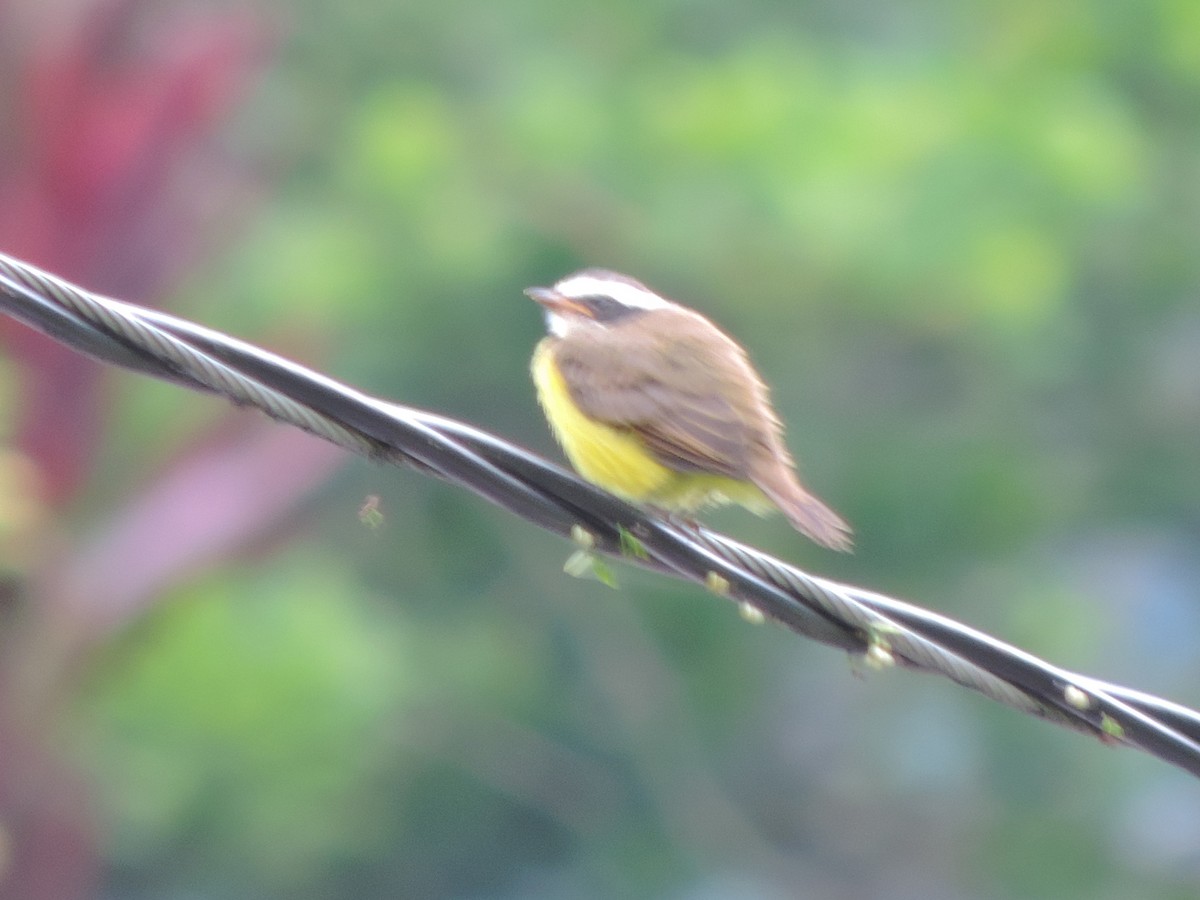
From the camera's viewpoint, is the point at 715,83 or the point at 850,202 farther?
the point at 715,83

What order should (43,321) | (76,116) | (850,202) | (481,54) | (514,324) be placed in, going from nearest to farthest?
(43,321) < (76,116) < (850,202) < (514,324) < (481,54)

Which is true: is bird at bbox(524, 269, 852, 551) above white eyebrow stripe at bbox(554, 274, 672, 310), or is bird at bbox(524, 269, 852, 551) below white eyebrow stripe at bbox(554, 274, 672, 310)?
below

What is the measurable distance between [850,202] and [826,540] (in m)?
6.01

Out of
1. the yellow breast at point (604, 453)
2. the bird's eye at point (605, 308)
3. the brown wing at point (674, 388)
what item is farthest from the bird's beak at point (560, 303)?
the yellow breast at point (604, 453)

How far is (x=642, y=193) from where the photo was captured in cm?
1006

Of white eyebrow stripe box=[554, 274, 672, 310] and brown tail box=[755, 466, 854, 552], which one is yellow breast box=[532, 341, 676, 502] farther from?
white eyebrow stripe box=[554, 274, 672, 310]

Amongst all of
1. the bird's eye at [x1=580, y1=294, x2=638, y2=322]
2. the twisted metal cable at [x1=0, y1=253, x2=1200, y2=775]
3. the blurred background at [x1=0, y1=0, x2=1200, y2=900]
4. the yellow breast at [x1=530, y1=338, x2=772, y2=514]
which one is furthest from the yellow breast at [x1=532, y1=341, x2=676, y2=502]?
the blurred background at [x1=0, y1=0, x2=1200, y2=900]

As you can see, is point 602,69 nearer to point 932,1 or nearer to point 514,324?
point 514,324

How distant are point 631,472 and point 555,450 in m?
7.10

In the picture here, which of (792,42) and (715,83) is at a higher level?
(792,42)

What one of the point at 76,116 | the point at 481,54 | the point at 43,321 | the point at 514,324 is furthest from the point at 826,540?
the point at 481,54

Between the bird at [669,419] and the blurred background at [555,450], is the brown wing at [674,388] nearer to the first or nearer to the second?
the bird at [669,419]

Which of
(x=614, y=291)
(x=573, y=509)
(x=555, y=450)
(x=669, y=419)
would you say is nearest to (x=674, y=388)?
(x=669, y=419)

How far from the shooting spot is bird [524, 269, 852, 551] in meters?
3.98
